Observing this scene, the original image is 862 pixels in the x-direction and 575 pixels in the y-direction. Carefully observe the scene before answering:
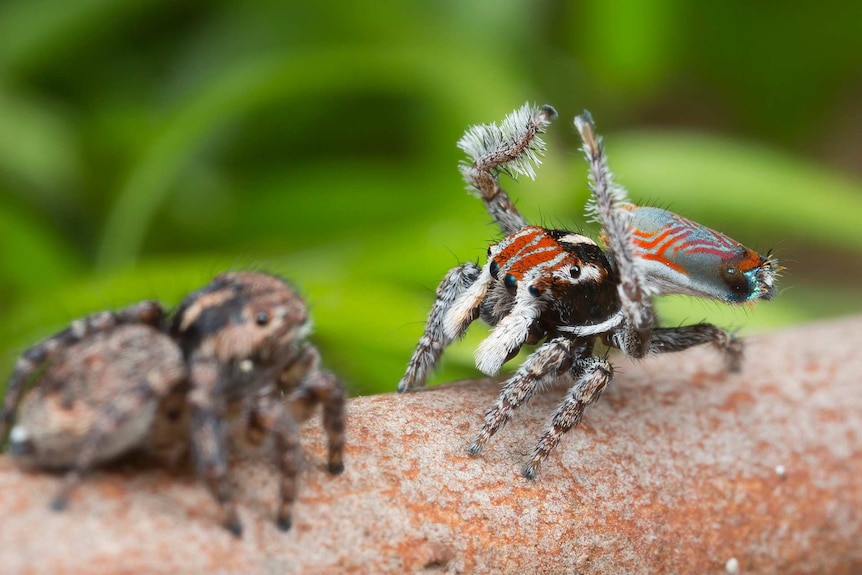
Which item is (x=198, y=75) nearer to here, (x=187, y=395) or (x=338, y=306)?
(x=338, y=306)

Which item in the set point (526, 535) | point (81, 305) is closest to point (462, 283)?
point (526, 535)

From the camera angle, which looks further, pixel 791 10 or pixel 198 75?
pixel 791 10

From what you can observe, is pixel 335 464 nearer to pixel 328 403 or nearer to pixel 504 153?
pixel 328 403

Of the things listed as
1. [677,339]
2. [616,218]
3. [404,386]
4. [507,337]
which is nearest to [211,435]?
[404,386]

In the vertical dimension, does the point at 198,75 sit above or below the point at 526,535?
above

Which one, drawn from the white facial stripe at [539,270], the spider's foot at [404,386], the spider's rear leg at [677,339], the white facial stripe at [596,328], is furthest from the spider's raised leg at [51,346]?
the spider's rear leg at [677,339]

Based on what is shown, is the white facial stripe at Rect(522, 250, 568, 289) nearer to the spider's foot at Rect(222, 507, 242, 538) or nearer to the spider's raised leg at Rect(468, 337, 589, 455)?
the spider's raised leg at Rect(468, 337, 589, 455)

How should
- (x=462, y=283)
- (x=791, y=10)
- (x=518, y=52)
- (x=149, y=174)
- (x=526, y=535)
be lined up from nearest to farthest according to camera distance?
(x=526, y=535) < (x=462, y=283) < (x=149, y=174) < (x=518, y=52) < (x=791, y=10)
